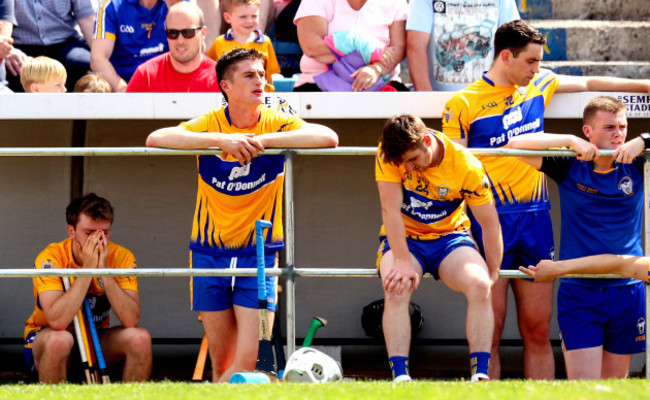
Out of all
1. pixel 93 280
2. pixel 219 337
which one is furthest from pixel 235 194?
pixel 93 280

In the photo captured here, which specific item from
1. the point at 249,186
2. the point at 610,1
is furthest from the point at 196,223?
the point at 610,1

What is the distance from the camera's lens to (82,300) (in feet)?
21.0

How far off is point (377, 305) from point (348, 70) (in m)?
1.63

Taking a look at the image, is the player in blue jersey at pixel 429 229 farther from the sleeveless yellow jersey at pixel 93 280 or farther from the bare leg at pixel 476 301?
the sleeveless yellow jersey at pixel 93 280

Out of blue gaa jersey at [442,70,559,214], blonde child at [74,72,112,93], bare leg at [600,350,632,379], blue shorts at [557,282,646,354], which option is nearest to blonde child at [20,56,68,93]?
blonde child at [74,72,112,93]

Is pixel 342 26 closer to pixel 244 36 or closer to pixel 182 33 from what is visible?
pixel 244 36

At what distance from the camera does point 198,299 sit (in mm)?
5957

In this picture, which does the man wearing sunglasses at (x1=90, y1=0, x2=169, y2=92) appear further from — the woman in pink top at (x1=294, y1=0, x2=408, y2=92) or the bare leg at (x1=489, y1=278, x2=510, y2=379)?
the bare leg at (x1=489, y1=278, x2=510, y2=379)

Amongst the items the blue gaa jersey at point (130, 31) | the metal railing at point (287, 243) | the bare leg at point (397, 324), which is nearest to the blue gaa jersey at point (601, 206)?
the metal railing at point (287, 243)

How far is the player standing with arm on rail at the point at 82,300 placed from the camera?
253 inches

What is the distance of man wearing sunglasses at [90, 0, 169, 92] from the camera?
25.4 feet

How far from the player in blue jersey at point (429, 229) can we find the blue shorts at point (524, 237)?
0.56 metres

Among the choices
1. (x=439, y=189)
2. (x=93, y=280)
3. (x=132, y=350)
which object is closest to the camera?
(x=439, y=189)

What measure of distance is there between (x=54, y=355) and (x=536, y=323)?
2.82 meters
